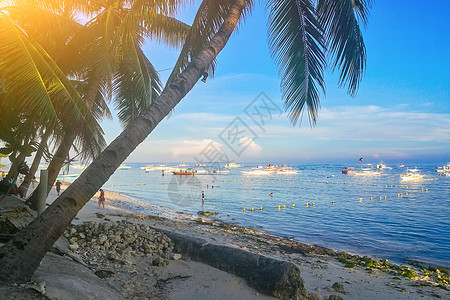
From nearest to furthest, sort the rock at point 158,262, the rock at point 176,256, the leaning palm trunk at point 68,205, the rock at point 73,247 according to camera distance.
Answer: the leaning palm trunk at point 68,205, the rock at point 73,247, the rock at point 158,262, the rock at point 176,256

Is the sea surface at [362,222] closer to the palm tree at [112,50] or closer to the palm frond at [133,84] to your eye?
the palm frond at [133,84]

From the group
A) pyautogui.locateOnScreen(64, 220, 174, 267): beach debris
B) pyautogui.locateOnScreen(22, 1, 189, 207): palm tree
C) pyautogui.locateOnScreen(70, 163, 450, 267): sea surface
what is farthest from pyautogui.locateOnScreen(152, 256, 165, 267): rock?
pyautogui.locateOnScreen(70, 163, 450, 267): sea surface

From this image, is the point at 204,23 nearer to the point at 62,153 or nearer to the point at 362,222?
the point at 62,153

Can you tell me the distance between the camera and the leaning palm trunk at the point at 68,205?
3.61 meters

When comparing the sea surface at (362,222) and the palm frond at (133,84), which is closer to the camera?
the palm frond at (133,84)

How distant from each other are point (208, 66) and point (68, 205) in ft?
11.6

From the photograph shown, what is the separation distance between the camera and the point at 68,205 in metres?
3.80

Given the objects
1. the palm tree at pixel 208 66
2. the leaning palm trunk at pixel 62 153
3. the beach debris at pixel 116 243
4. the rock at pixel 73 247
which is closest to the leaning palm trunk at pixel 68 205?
the palm tree at pixel 208 66

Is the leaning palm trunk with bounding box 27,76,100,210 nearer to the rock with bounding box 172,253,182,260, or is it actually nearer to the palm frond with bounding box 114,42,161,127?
the palm frond with bounding box 114,42,161,127

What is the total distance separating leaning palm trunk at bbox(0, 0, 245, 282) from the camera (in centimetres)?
361

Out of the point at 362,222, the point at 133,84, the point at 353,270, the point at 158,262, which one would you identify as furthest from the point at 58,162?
the point at 362,222

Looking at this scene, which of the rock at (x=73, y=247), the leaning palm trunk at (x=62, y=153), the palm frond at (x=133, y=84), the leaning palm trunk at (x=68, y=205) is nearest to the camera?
the leaning palm trunk at (x=68, y=205)

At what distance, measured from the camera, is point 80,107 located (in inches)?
285

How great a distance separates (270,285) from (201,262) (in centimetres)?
208
